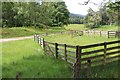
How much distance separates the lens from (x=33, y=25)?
6612 cm

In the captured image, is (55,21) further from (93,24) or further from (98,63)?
(98,63)

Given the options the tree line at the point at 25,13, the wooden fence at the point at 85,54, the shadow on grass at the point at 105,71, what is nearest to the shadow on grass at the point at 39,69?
the wooden fence at the point at 85,54

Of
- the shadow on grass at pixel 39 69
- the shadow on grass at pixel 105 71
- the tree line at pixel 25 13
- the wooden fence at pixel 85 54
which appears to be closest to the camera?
the shadow on grass at pixel 105 71

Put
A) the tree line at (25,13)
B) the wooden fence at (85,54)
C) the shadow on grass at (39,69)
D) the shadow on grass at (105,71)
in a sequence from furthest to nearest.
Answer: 1. the tree line at (25,13)
2. the wooden fence at (85,54)
3. the shadow on grass at (39,69)
4. the shadow on grass at (105,71)

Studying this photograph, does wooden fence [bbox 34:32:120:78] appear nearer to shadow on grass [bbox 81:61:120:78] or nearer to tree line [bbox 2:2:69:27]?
shadow on grass [bbox 81:61:120:78]

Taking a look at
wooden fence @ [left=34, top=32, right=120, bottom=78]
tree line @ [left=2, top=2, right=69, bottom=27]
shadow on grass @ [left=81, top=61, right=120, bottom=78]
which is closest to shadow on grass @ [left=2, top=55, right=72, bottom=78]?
wooden fence @ [left=34, top=32, right=120, bottom=78]

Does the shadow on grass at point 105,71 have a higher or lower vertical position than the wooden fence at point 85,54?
lower

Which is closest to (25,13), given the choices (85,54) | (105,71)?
(85,54)

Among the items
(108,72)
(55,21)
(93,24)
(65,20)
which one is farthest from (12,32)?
(93,24)

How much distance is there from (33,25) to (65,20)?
2925 centimetres

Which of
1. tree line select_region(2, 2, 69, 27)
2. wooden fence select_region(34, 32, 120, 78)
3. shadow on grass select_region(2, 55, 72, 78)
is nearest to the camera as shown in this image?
shadow on grass select_region(2, 55, 72, 78)

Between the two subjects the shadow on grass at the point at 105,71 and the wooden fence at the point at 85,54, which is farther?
the wooden fence at the point at 85,54

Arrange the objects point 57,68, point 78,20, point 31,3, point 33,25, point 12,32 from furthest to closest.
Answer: point 78,20 < point 33,25 < point 31,3 < point 12,32 < point 57,68

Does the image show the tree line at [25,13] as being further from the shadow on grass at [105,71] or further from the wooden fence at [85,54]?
the shadow on grass at [105,71]
